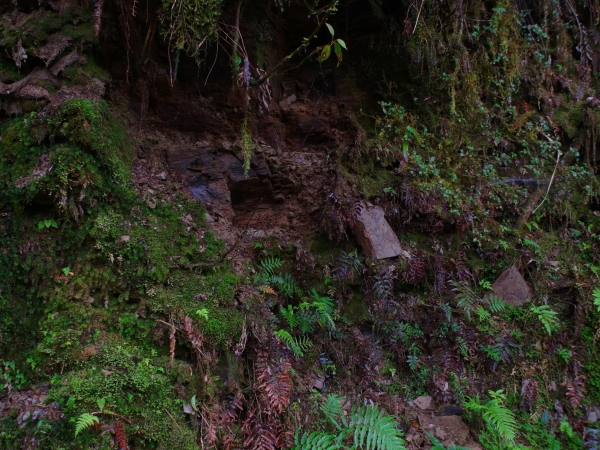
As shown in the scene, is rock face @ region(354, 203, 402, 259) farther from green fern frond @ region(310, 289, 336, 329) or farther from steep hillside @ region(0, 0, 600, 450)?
green fern frond @ region(310, 289, 336, 329)

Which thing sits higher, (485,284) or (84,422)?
(84,422)

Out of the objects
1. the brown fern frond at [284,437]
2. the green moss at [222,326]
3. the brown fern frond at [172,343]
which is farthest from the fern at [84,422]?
the brown fern frond at [284,437]

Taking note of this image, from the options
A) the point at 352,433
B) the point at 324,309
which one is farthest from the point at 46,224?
the point at 352,433

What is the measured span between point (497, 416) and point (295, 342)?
1.88 metres

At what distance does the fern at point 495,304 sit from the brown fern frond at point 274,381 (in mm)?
2531

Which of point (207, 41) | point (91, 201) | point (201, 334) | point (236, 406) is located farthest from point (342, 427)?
point (207, 41)

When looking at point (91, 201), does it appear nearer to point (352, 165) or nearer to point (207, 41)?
point (207, 41)

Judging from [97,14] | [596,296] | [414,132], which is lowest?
[596,296]

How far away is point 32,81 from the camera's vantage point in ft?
11.5

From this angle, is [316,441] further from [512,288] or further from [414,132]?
[414,132]

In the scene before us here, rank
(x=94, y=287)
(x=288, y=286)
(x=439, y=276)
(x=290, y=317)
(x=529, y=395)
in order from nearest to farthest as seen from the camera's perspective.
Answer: (x=94, y=287), (x=290, y=317), (x=529, y=395), (x=288, y=286), (x=439, y=276)

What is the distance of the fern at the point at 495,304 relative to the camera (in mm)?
4562

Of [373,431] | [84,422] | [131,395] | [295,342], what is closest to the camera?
[84,422]

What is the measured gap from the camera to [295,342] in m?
3.88
